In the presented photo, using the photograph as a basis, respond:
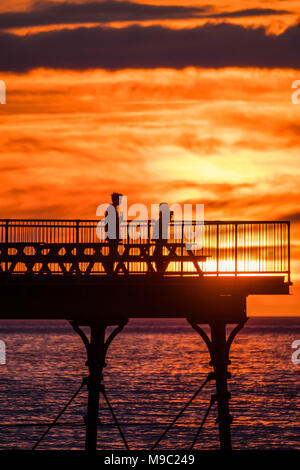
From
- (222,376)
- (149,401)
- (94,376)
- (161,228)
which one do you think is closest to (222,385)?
(222,376)

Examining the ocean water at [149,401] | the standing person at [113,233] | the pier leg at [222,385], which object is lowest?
the ocean water at [149,401]

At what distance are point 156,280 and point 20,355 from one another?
10797 centimetres

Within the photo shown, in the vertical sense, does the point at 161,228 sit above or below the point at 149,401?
above

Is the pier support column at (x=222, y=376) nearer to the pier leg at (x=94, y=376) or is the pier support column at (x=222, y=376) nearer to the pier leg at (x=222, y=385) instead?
the pier leg at (x=222, y=385)

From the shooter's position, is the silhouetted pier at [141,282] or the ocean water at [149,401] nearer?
the silhouetted pier at [141,282]

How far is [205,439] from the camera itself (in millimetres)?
52812

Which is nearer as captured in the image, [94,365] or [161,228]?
[161,228]

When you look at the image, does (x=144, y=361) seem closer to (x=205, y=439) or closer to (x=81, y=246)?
(x=205, y=439)

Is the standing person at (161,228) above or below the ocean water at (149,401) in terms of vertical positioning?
above

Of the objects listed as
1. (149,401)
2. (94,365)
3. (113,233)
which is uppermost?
(113,233)

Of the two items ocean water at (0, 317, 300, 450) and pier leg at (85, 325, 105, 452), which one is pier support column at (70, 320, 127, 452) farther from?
ocean water at (0, 317, 300, 450)

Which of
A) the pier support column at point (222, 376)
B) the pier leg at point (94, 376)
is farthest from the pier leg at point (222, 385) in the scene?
the pier leg at point (94, 376)

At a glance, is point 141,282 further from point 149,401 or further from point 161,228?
point 149,401

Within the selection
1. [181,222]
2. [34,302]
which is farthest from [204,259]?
[34,302]
